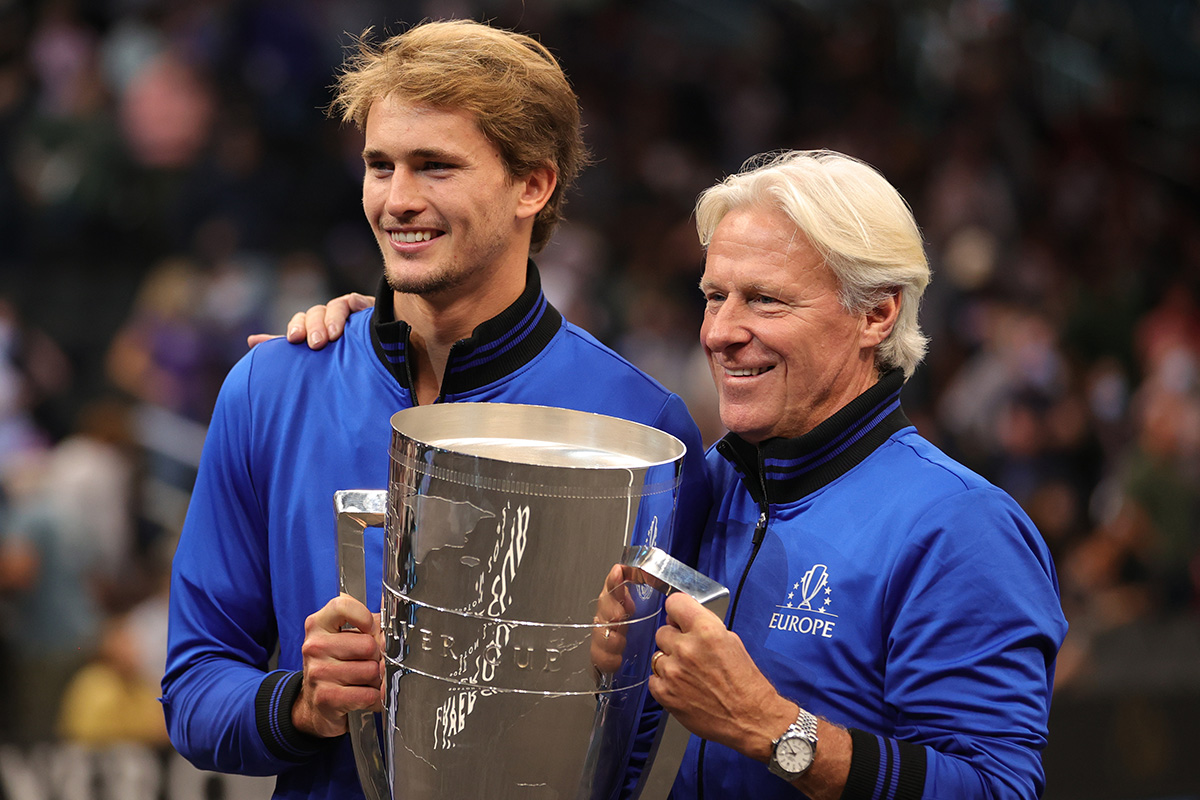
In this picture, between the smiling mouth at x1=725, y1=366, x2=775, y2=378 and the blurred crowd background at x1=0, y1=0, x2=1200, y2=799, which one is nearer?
the smiling mouth at x1=725, y1=366, x2=775, y2=378

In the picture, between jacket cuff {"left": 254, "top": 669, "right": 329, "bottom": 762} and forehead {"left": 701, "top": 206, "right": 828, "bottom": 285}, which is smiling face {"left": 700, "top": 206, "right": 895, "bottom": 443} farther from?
jacket cuff {"left": 254, "top": 669, "right": 329, "bottom": 762}

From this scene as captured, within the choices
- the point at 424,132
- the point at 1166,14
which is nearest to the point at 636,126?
the point at 1166,14

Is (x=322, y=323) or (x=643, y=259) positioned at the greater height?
(x=322, y=323)

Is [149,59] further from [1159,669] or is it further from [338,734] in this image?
[338,734]

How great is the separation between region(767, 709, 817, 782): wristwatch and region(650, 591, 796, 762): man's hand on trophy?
10 millimetres

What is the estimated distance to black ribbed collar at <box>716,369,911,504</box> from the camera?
2006 mm

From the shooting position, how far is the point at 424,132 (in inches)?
78.4

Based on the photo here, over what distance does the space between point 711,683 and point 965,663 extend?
36 cm

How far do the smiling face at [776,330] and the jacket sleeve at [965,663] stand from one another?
0.93 ft

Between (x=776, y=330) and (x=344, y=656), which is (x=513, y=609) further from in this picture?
(x=776, y=330)

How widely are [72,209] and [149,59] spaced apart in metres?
0.90

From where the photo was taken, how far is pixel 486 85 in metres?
2.02

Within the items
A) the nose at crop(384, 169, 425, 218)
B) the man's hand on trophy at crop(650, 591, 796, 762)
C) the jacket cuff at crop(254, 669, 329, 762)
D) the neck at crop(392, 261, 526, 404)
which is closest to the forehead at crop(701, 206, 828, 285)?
the neck at crop(392, 261, 526, 404)

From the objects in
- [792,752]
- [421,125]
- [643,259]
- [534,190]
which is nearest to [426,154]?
[421,125]
